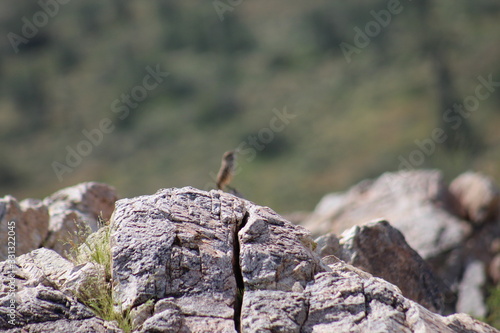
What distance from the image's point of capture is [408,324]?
6.05 m

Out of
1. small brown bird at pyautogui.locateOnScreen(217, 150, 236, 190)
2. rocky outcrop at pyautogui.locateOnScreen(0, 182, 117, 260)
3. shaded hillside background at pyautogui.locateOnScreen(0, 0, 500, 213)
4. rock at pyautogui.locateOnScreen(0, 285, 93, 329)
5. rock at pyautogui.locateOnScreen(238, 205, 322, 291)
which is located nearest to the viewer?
rock at pyautogui.locateOnScreen(0, 285, 93, 329)

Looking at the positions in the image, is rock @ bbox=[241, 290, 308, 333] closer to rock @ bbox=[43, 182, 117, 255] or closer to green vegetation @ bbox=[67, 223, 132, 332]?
green vegetation @ bbox=[67, 223, 132, 332]

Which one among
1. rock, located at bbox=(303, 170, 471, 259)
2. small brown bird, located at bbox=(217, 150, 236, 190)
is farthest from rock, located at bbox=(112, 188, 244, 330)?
rock, located at bbox=(303, 170, 471, 259)

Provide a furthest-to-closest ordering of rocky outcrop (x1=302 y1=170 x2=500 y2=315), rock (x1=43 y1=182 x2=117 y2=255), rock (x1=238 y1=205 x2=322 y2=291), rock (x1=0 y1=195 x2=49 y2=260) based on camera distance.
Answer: rocky outcrop (x1=302 y1=170 x2=500 y2=315) → rock (x1=43 y1=182 x2=117 y2=255) → rock (x1=0 y1=195 x2=49 y2=260) → rock (x1=238 y1=205 x2=322 y2=291)

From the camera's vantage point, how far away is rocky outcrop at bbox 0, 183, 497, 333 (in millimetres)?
6051

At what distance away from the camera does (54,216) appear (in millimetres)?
9648

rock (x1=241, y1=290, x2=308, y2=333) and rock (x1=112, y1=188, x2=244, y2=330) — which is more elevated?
rock (x1=112, y1=188, x2=244, y2=330)

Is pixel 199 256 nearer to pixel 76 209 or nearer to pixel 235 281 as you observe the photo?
pixel 235 281

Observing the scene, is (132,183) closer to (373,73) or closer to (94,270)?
(373,73)

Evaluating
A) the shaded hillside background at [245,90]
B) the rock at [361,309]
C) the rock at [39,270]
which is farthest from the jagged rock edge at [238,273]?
the shaded hillside background at [245,90]

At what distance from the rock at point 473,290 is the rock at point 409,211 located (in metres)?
0.65

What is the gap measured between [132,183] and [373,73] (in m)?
18.4

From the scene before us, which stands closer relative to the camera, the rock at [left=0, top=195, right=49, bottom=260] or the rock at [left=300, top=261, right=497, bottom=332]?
the rock at [left=300, top=261, right=497, bottom=332]

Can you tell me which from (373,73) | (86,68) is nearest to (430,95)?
(373,73)
